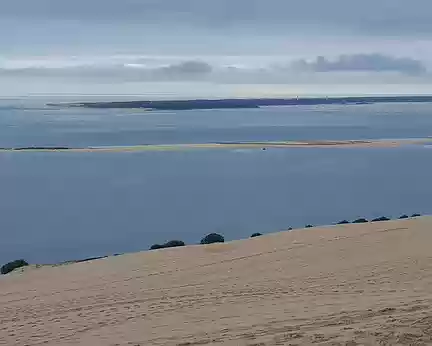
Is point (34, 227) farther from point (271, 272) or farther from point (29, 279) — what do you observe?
point (271, 272)

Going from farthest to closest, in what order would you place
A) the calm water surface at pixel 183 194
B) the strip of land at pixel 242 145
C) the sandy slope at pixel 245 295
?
the strip of land at pixel 242 145
the calm water surface at pixel 183 194
the sandy slope at pixel 245 295

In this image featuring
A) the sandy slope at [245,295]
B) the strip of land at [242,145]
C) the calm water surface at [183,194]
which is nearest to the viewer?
the sandy slope at [245,295]

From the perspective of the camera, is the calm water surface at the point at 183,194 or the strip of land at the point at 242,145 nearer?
the calm water surface at the point at 183,194

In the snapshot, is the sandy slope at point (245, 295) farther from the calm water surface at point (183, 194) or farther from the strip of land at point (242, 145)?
the strip of land at point (242, 145)

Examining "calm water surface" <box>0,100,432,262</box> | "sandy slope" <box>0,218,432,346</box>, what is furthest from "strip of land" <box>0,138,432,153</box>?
"sandy slope" <box>0,218,432,346</box>

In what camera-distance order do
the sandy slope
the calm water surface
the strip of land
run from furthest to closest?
1. the strip of land
2. the calm water surface
3. the sandy slope

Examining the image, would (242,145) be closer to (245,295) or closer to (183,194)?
(183,194)

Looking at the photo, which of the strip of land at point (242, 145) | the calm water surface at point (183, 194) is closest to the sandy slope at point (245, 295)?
the calm water surface at point (183, 194)

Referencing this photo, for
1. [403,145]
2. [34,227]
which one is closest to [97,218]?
[34,227]

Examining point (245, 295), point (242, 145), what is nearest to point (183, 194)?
point (245, 295)

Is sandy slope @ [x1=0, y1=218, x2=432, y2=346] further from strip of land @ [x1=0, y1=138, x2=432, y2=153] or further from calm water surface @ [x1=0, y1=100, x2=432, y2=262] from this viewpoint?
strip of land @ [x1=0, y1=138, x2=432, y2=153]
